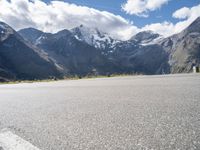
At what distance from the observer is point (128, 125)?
3727 mm

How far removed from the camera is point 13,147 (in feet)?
10.6

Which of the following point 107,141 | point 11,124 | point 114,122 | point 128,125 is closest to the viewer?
point 107,141

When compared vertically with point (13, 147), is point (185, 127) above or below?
above

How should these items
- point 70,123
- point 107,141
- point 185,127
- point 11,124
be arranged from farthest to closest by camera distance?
point 11,124 → point 70,123 → point 185,127 → point 107,141

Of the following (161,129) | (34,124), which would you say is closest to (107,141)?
(161,129)

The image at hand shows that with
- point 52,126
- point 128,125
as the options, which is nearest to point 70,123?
point 52,126

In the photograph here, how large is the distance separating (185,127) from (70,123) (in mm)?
1668

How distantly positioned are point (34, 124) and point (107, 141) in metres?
1.85

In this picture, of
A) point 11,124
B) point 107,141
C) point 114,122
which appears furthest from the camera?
point 11,124

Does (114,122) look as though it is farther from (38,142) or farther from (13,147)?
(13,147)

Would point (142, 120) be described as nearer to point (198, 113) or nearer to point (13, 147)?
point (198, 113)

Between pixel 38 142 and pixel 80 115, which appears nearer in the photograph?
pixel 38 142

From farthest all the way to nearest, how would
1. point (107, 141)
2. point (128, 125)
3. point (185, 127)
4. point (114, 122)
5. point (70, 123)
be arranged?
point (70, 123), point (114, 122), point (128, 125), point (185, 127), point (107, 141)

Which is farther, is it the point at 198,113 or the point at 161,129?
the point at 198,113
